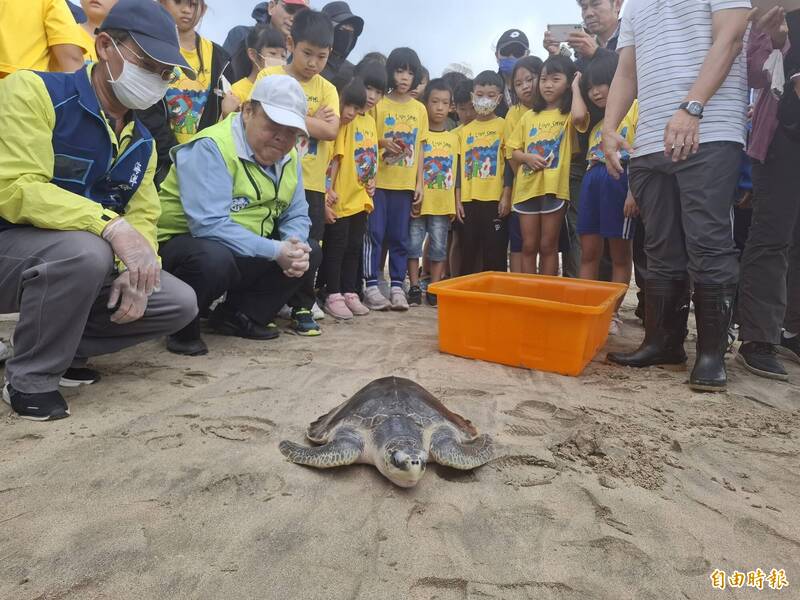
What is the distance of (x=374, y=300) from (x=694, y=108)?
2.49 metres

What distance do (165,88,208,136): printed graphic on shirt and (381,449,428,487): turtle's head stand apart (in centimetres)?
253

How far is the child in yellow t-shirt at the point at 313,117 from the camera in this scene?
10.4ft

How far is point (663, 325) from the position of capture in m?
2.59

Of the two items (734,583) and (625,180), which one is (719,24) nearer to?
(625,180)

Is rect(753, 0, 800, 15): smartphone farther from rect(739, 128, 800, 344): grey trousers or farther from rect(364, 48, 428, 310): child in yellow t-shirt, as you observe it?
rect(364, 48, 428, 310): child in yellow t-shirt

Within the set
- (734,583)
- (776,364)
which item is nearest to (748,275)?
(776,364)

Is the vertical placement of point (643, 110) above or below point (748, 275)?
above

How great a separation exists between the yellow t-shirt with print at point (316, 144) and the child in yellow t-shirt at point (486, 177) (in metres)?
1.41

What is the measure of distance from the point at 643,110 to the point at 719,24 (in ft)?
1.45

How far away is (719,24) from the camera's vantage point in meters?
2.21

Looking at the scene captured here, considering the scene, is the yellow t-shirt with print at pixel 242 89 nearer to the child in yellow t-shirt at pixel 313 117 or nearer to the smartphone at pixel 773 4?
the child in yellow t-shirt at pixel 313 117

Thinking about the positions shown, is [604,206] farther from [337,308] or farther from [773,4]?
[337,308]

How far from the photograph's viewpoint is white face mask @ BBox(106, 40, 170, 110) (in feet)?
6.06

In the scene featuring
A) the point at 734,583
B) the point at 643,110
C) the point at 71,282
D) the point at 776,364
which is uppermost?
the point at 643,110
